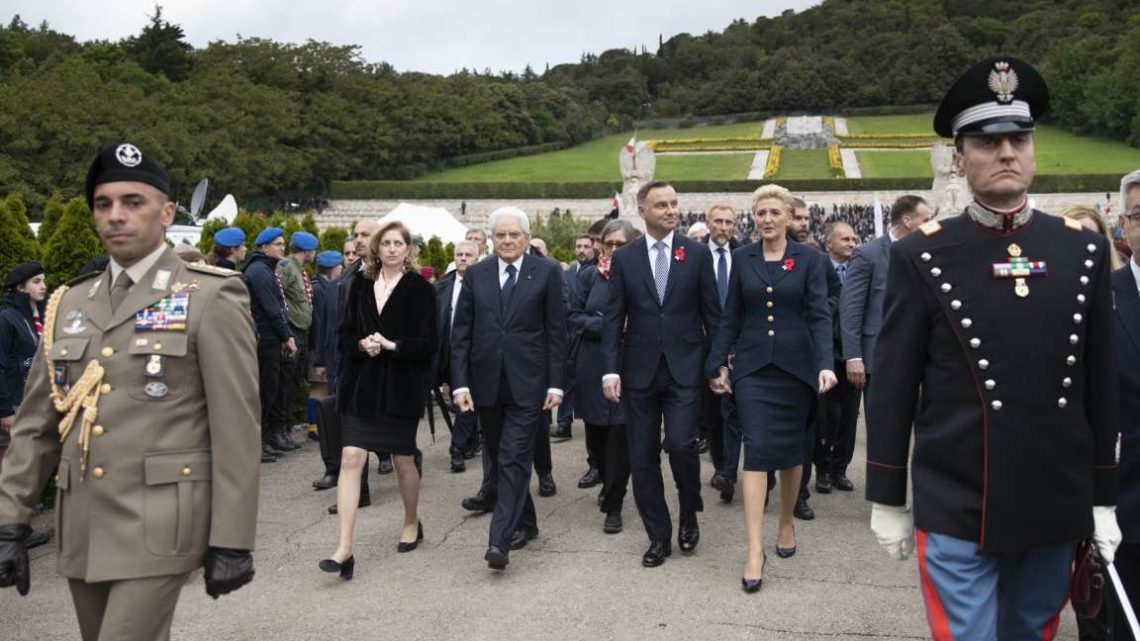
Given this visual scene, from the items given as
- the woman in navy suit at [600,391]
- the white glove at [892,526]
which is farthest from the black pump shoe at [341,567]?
the white glove at [892,526]

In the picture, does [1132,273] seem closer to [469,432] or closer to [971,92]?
[971,92]

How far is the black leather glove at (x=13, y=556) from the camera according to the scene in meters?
3.12

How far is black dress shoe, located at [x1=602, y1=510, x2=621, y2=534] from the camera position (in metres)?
6.98

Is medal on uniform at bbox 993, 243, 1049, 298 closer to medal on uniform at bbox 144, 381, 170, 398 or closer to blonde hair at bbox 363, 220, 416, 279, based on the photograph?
medal on uniform at bbox 144, 381, 170, 398

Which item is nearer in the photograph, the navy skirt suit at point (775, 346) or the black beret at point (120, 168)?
the black beret at point (120, 168)

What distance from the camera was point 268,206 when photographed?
55062 millimetres

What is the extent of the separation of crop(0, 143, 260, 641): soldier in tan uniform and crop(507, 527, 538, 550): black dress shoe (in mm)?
3438

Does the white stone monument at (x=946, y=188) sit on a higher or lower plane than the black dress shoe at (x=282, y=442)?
higher

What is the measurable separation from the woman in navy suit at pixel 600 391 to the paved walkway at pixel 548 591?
0.26 meters

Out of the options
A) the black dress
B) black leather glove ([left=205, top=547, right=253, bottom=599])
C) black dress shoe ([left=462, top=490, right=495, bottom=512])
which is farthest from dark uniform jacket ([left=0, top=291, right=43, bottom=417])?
black leather glove ([left=205, top=547, right=253, bottom=599])

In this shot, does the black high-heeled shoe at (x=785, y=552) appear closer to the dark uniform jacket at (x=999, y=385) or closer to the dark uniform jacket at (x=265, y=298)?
the dark uniform jacket at (x=999, y=385)

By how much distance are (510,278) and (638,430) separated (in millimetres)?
1302

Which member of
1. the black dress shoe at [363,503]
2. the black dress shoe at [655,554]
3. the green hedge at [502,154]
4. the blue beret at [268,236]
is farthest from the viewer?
the green hedge at [502,154]

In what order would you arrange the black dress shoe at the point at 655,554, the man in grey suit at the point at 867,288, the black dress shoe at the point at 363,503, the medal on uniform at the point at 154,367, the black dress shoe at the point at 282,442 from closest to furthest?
1. the medal on uniform at the point at 154,367
2. the black dress shoe at the point at 655,554
3. the man in grey suit at the point at 867,288
4. the black dress shoe at the point at 363,503
5. the black dress shoe at the point at 282,442
